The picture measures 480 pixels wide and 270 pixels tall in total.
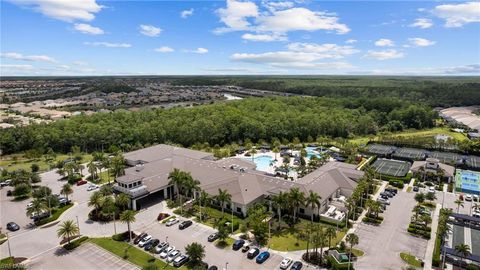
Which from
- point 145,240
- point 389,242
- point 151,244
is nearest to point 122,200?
point 145,240

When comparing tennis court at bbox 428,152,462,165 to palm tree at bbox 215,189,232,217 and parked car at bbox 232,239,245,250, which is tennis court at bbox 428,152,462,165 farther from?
parked car at bbox 232,239,245,250

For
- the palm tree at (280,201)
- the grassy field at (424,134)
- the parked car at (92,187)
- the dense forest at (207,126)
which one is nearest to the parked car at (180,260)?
the palm tree at (280,201)

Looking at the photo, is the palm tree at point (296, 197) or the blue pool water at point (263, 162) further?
the blue pool water at point (263, 162)

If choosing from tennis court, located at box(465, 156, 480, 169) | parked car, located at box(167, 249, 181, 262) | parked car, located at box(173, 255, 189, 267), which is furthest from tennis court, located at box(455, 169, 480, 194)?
parked car, located at box(167, 249, 181, 262)

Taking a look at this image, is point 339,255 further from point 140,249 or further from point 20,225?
point 20,225

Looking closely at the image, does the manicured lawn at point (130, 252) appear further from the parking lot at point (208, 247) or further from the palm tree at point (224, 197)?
the palm tree at point (224, 197)

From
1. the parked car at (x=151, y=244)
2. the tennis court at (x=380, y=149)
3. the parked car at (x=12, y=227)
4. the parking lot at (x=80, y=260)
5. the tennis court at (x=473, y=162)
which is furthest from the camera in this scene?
the tennis court at (x=380, y=149)

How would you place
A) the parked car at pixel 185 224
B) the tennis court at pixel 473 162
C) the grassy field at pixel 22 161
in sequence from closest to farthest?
the parked car at pixel 185 224, the tennis court at pixel 473 162, the grassy field at pixel 22 161
